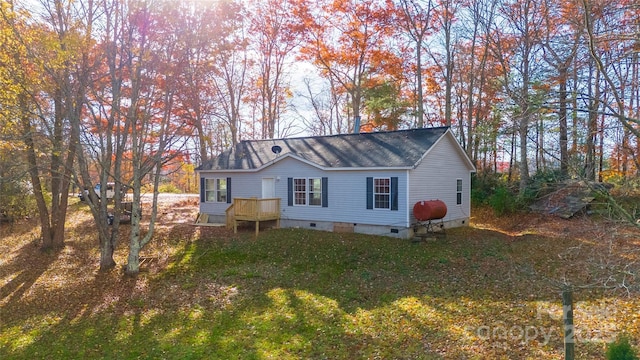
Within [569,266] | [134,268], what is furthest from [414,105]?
[134,268]

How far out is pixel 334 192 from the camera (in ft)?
55.6

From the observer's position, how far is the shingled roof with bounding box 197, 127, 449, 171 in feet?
52.9

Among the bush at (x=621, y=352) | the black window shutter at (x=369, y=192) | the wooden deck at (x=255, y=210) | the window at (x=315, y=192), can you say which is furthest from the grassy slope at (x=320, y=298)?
the window at (x=315, y=192)

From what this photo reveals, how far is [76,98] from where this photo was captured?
478 inches

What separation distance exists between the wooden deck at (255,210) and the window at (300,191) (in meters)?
0.83

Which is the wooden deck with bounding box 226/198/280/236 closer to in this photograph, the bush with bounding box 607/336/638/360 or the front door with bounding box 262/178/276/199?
the front door with bounding box 262/178/276/199

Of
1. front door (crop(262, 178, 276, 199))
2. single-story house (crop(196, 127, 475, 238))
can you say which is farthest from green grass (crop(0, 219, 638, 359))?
front door (crop(262, 178, 276, 199))

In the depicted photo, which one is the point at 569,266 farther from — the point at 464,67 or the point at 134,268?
the point at 464,67

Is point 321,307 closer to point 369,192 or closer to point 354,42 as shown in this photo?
point 369,192

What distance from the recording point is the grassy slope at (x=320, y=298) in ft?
24.5

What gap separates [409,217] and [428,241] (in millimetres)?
1119

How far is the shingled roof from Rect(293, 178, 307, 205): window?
1.09 metres

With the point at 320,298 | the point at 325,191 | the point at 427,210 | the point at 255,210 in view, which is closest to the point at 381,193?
the point at 427,210

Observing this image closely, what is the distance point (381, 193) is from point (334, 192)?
7.00ft
